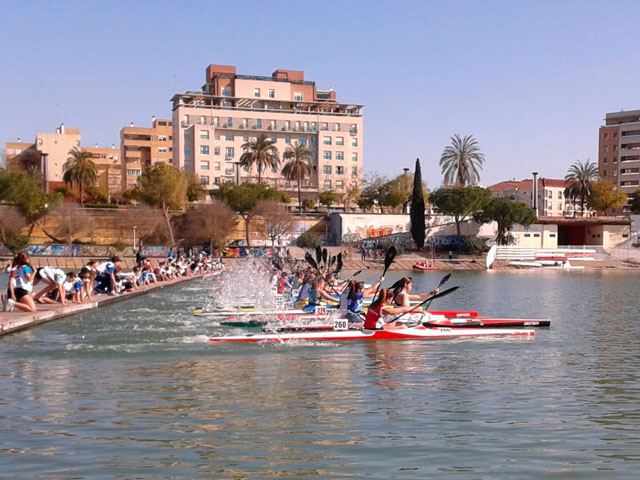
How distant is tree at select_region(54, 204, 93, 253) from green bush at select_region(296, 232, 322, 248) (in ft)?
81.4

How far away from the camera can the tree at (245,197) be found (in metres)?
89.6

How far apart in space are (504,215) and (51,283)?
68.2m

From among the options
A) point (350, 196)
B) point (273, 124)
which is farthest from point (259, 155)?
point (273, 124)

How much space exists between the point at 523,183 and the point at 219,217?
3799 inches

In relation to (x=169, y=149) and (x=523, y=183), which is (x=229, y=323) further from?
(x=523, y=183)

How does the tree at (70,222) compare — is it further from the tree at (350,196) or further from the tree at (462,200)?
the tree at (462,200)

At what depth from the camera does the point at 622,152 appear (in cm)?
14500

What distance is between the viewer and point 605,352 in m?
19.8

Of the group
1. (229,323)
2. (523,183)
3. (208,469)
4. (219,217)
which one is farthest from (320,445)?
(523,183)

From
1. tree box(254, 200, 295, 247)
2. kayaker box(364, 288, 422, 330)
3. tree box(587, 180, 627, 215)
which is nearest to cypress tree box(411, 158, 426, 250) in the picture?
tree box(254, 200, 295, 247)

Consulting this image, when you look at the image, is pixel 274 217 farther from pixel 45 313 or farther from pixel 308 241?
pixel 45 313

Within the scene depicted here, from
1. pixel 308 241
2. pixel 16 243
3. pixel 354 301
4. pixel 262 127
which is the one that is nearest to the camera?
pixel 354 301

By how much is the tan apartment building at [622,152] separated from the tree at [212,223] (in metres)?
85.5

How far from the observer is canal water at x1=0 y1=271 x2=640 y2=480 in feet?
32.4
